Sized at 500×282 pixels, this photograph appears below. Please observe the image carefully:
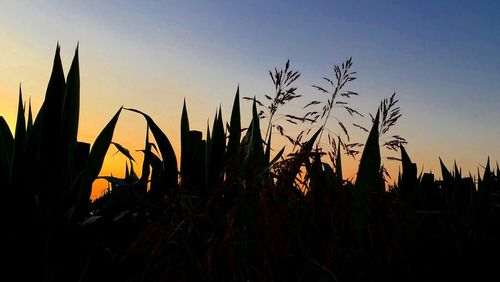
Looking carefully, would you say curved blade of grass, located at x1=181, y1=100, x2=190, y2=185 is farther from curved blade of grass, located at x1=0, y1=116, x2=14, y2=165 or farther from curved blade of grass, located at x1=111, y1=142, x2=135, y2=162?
curved blade of grass, located at x1=0, y1=116, x2=14, y2=165

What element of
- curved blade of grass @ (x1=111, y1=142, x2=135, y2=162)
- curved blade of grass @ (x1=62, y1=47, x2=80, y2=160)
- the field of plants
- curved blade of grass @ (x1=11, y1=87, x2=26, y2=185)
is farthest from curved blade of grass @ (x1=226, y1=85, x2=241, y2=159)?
curved blade of grass @ (x1=11, y1=87, x2=26, y2=185)

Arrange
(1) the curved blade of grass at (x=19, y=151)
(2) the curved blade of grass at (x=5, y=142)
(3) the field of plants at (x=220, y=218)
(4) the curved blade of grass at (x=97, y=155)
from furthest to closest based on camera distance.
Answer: (2) the curved blade of grass at (x=5, y=142)
(4) the curved blade of grass at (x=97, y=155)
(1) the curved blade of grass at (x=19, y=151)
(3) the field of plants at (x=220, y=218)

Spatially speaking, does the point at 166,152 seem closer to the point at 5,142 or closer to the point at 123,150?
the point at 123,150

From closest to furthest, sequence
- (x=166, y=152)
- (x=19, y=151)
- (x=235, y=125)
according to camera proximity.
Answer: (x=19, y=151) → (x=166, y=152) → (x=235, y=125)

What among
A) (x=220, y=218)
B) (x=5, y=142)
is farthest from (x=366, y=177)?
(x=5, y=142)

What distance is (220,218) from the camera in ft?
6.62

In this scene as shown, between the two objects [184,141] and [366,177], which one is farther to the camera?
[184,141]

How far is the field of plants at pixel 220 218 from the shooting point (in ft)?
5.02

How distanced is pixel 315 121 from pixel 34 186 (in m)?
1.38

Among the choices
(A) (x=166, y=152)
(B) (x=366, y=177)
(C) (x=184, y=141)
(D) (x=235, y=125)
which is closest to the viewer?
(B) (x=366, y=177)

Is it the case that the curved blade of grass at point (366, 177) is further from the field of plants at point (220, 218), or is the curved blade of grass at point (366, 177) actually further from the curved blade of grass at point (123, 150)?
the curved blade of grass at point (123, 150)

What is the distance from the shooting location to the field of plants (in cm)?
153

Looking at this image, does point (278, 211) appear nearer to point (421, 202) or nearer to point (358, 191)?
point (358, 191)

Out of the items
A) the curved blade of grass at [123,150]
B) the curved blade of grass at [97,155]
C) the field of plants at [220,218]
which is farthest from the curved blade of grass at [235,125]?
the curved blade of grass at [97,155]
